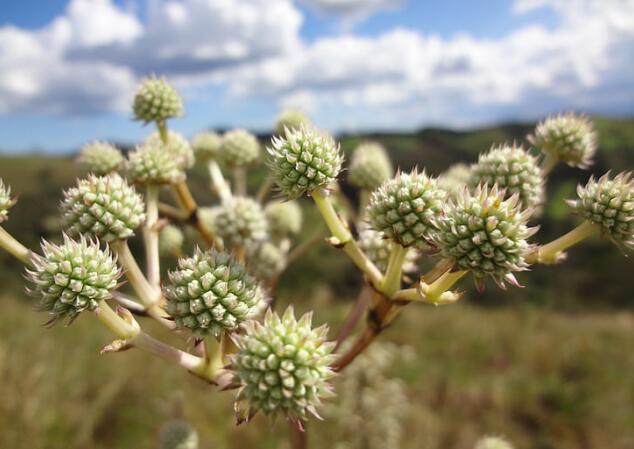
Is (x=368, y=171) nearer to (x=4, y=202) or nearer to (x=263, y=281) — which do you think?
(x=263, y=281)

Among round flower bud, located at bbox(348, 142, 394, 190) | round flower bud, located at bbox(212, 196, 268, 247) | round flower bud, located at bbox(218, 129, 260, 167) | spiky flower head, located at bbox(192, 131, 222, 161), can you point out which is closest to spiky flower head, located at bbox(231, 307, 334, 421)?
round flower bud, located at bbox(212, 196, 268, 247)

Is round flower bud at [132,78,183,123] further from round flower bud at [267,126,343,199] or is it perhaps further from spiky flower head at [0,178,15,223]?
round flower bud at [267,126,343,199]

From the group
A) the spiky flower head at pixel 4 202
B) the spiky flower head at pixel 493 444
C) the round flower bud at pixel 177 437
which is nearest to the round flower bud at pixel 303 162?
the spiky flower head at pixel 4 202

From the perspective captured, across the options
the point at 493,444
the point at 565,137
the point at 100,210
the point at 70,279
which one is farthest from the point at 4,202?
the point at 493,444

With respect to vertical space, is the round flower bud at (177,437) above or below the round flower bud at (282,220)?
below

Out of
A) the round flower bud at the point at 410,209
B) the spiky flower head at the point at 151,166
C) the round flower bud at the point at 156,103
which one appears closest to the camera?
the round flower bud at the point at 410,209

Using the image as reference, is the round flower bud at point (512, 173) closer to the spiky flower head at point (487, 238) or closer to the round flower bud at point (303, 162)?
the spiky flower head at point (487, 238)
